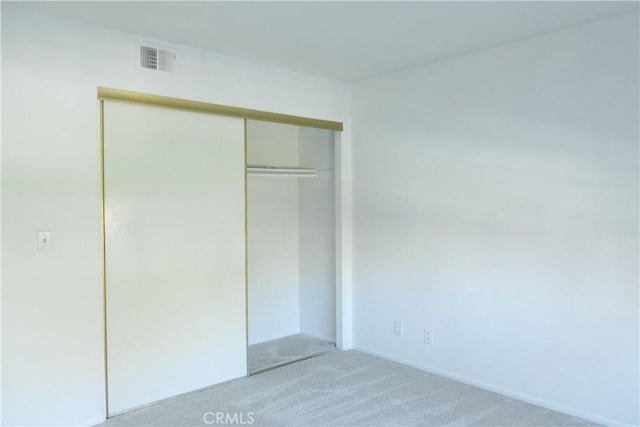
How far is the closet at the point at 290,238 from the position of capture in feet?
15.6

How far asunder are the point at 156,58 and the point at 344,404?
8.79 ft

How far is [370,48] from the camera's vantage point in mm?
3434

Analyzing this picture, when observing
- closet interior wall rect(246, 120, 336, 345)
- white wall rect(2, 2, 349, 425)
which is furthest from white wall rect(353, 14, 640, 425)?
white wall rect(2, 2, 349, 425)

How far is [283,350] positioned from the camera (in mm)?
4480

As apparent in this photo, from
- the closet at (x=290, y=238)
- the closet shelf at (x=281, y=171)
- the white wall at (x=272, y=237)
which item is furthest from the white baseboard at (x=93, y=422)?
the closet shelf at (x=281, y=171)

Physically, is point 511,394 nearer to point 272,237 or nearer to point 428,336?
point 428,336

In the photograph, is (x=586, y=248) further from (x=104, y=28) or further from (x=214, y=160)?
(x=104, y=28)

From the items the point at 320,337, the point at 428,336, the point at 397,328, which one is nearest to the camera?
the point at 428,336

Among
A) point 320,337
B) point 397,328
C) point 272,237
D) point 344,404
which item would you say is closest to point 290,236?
point 272,237

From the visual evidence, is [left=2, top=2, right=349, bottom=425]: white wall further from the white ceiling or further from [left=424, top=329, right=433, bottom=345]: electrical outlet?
→ [left=424, top=329, right=433, bottom=345]: electrical outlet

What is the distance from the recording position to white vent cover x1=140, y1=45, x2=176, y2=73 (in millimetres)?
3197

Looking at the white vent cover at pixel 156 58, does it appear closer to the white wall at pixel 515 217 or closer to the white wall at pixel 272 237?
the white wall at pixel 272 237

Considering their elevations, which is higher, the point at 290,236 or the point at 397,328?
the point at 290,236

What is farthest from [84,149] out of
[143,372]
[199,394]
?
[199,394]
